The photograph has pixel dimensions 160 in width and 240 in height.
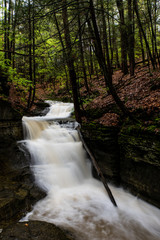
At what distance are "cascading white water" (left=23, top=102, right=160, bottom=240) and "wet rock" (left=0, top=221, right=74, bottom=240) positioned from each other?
2.24 feet

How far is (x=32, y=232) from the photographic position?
11.6 ft

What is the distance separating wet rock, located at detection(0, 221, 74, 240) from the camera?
333 cm

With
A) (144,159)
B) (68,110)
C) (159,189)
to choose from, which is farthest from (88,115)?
(68,110)

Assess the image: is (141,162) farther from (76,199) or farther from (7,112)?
(7,112)

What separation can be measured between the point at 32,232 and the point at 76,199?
2492 millimetres

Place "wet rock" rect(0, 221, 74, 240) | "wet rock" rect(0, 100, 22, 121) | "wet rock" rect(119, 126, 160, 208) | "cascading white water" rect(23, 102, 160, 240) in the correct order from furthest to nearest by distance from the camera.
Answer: "wet rock" rect(0, 100, 22, 121)
"wet rock" rect(119, 126, 160, 208)
"cascading white water" rect(23, 102, 160, 240)
"wet rock" rect(0, 221, 74, 240)

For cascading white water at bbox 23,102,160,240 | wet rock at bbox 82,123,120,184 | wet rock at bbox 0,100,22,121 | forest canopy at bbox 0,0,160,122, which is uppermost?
forest canopy at bbox 0,0,160,122

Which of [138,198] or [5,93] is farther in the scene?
[5,93]

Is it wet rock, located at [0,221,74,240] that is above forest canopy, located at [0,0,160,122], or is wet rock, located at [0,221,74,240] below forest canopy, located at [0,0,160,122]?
below

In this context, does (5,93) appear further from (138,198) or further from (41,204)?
(138,198)

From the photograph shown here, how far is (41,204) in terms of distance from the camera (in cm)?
521

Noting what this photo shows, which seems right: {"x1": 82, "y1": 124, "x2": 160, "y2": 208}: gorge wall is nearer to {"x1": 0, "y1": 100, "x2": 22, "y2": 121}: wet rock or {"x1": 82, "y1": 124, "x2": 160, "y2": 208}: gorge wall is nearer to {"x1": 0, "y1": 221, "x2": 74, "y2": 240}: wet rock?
{"x1": 0, "y1": 221, "x2": 74, "y2": 240}: wet rock

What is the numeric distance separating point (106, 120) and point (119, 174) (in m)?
2.53

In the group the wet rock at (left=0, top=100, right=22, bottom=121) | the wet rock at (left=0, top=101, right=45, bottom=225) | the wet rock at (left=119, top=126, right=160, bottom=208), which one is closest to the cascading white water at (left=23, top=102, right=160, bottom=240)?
the wet rock at (left=0, top=101, right=45, bottom=225)
